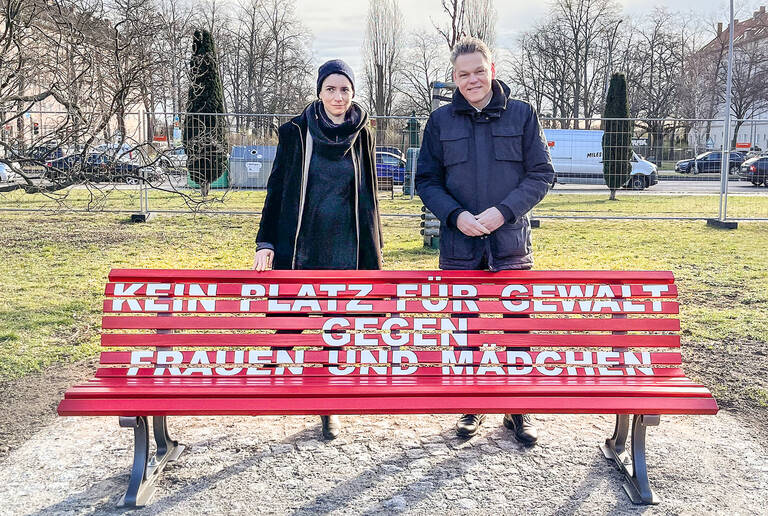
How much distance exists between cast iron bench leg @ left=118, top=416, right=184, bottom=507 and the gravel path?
0.05 metres

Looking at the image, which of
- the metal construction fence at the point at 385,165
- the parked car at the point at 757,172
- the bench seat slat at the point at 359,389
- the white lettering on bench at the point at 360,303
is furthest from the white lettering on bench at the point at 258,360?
the parked car at the point at 757,172

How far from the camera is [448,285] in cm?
344

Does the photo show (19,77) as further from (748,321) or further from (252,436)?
(748,321)

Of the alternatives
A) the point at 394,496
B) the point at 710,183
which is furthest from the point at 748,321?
the point at 710,183

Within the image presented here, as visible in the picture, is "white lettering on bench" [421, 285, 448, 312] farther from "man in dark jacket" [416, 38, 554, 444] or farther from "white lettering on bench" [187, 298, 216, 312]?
"white lettering on bench" [187, 298, 216, 312]

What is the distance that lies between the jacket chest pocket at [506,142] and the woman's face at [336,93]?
754 mm

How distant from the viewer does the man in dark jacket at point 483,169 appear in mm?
3465

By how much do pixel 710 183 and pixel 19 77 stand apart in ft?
63.5

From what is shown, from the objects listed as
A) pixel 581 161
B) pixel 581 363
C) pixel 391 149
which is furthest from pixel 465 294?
pixel 581 161

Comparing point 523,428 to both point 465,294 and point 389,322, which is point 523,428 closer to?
point 465,294

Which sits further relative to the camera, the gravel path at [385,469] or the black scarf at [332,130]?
the black scarf at [332,130]

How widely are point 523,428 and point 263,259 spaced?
161 cm

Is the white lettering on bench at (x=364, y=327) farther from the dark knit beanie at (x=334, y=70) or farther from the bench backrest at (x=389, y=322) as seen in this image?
the dark knit beanie at (x=334, y=70)

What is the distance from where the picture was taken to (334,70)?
344 cm
